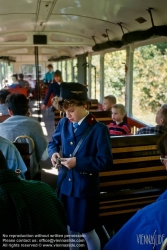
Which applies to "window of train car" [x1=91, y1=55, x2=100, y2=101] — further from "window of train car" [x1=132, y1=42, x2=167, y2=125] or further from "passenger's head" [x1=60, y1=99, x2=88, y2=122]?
"passenger's head" [x1=60, y1=99, x2=88, y2=122]

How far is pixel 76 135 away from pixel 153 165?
1.21m

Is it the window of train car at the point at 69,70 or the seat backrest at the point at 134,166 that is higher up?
the window of train car at the point at 69,70

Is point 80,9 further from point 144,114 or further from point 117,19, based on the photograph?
point 144,114

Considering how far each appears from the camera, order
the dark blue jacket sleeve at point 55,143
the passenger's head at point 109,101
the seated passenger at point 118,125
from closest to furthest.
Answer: the dark blue jacket sleeve at point 55,143, the seated passenger at point 118,125, the passenger's head at point 109,101

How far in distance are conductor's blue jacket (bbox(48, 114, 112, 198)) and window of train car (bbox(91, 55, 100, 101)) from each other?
6.62 meters

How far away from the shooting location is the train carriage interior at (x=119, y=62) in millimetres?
2980

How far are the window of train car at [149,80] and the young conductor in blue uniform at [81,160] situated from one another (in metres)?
2.97

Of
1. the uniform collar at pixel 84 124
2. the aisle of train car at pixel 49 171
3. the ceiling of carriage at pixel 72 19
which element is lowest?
the aisle of train car at pixel 49 171

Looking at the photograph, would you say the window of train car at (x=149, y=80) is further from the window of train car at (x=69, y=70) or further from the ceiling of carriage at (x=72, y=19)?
the window of train car at (x=69, y=70)

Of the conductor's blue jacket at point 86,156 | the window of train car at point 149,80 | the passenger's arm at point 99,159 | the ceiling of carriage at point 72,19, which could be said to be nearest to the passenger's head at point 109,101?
the window of train car at point 149,80

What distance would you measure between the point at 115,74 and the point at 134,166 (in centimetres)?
452

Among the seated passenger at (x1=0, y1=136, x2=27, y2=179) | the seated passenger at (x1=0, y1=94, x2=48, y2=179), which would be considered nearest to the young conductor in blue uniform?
the seated passenger at (x1=0, y1=136, x2=27, y2=179)

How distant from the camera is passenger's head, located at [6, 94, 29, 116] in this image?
2898mm

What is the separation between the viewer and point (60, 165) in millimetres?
→ 2297
